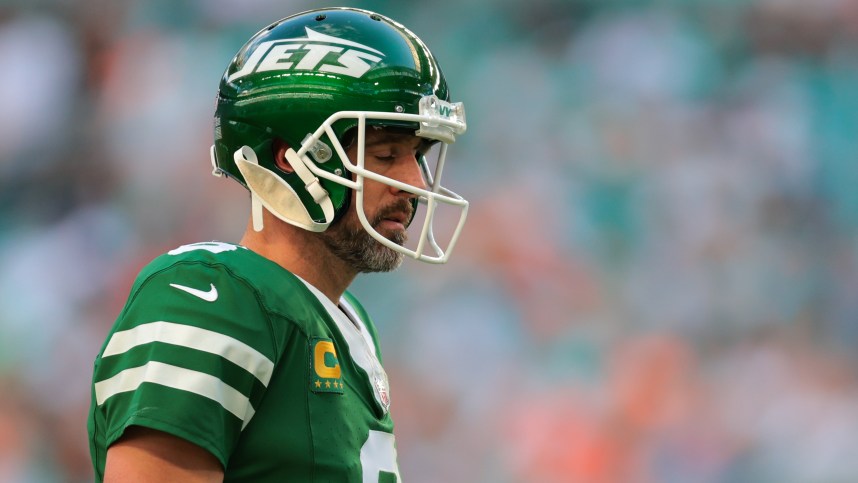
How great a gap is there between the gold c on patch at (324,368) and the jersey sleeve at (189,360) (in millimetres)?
61

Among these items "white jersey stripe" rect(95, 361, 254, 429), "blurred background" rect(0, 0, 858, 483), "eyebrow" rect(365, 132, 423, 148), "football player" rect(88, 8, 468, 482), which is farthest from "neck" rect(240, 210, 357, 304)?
"blurred background" rect(0, 0, 858, 483)

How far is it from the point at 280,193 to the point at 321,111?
119 mm

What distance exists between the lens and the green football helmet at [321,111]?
131 cm

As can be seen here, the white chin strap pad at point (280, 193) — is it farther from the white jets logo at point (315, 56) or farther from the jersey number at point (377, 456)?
the jersey number at point (377, 456)

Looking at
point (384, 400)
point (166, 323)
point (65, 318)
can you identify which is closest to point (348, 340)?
point (384, 400)

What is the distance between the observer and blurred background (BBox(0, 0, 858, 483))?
291cm

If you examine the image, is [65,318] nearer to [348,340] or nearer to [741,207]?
[348,340]

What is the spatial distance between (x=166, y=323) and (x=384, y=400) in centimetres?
33

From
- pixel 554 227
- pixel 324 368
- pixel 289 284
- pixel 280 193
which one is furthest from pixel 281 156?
pixel 554 227

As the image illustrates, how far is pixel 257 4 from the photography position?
3162 mm

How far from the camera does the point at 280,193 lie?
1329mm

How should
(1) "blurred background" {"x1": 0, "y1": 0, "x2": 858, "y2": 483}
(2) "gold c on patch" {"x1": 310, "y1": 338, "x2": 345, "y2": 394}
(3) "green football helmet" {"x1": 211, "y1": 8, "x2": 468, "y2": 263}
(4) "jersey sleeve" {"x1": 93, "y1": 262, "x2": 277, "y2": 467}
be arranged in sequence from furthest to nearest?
(1) "blurred background" {"x1": 0, "y1": 0, "x2": 858, "y2": 483} < (3) "green football helmet" {"x1": 211, "y1": 8, "x2": 468, "y2": 263} < (2) "gold c on patch" {"x1": 310, "y1": 338, "x2": 345, "y2": 394} < (4) "jersey sleeve" {"x1": 93, "y1": 262, "x2": 277, "y2": 467}

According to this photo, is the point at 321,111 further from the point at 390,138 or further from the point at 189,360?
the point at 189,360

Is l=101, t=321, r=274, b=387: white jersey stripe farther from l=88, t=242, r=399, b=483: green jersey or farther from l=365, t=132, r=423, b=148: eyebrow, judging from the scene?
l=365, t=132, r=423, b=148: eyebrow
